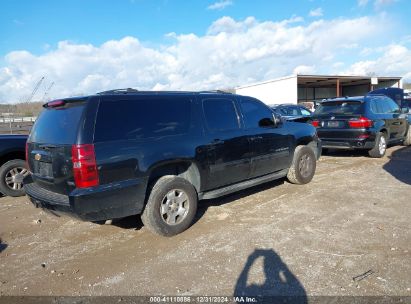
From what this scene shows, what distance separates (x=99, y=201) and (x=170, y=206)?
1.00 metres

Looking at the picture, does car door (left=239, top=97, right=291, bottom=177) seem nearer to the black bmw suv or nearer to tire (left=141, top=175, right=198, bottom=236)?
tire (left=141, top=175, right=198, bottom=236)

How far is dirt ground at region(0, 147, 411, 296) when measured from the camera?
3229 mm

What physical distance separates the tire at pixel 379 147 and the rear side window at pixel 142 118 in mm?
6444

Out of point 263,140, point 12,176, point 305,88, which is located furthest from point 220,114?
point 305,88

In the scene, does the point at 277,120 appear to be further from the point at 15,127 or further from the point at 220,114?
the point at 15,127

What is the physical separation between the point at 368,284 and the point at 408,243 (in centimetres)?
115

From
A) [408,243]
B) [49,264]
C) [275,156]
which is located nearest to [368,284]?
[408,243]

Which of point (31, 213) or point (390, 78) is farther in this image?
point (390, 78)

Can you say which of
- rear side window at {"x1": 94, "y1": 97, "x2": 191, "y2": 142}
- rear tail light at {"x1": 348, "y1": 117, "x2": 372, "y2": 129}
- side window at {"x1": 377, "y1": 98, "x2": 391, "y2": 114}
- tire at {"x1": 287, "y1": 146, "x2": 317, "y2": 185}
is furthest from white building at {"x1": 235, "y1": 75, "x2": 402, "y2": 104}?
rear side window at {"x1": 94, "y1": 97, "x2": 191, "y2": 142}

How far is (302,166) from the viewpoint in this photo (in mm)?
6578

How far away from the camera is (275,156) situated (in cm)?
582

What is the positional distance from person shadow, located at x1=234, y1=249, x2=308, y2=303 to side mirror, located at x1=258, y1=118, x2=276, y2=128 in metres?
2.55

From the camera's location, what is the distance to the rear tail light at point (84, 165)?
3.56 m

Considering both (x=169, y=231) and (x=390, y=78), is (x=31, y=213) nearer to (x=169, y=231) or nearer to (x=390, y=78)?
(x=169, y=231)
